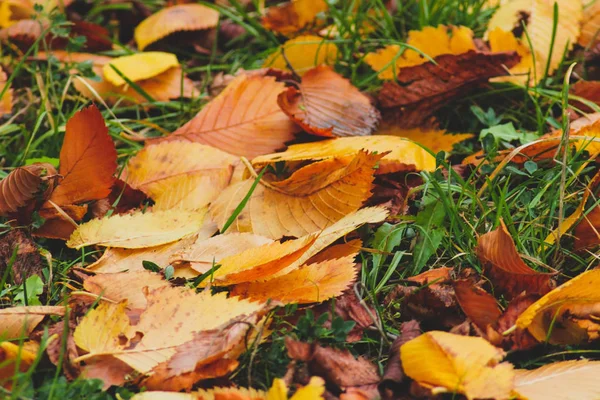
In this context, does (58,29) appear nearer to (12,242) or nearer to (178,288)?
(12,242)

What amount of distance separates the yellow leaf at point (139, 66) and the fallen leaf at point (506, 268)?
114 cm

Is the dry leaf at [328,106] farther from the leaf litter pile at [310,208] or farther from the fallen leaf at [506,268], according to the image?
the fallen leaf at [506,268]

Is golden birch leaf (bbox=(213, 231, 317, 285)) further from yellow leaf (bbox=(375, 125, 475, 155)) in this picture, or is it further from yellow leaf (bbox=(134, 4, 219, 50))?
yellow leaf (bbox=(134, 4, 219, 50))

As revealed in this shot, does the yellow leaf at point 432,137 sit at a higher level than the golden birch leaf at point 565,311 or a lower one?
higher

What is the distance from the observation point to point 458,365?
3.43ft

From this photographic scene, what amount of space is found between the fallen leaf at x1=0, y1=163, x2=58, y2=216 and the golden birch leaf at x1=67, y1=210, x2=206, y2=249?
0.12 meters

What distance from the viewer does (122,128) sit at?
6.16 feet

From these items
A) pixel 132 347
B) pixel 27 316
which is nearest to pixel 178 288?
pixel 132 347

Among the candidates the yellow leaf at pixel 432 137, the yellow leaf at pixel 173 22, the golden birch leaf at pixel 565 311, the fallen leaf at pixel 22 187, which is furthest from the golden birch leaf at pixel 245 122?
the golden birch leaf at pixel 565 311

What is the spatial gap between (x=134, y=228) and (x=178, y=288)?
11.1 inches

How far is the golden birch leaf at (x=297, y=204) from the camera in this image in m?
1.41

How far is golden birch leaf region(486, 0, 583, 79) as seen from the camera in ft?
6.24

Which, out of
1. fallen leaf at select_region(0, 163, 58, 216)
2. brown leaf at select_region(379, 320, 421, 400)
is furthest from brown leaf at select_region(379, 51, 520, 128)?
→ fallen leaf at select_region(0, 163, 58, 216)

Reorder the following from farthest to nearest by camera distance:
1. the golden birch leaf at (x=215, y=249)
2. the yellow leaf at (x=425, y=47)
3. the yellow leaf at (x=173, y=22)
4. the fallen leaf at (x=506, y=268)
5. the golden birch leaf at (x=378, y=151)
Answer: the yellow leaf at (x=173, y=22) → the yellow leaf at (x=425, y=47) → the golden birch leaf at (x=378, y=151) → the golden birch leaf at (x=215, y=249) → the fallen leaf at (x=506, y=268)
